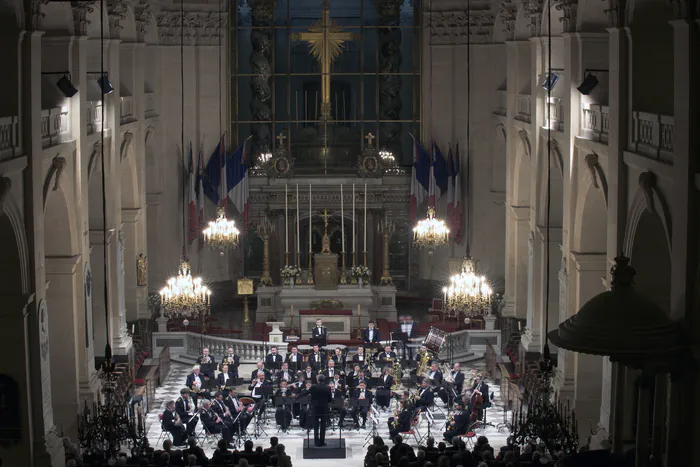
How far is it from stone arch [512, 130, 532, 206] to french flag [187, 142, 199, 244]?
9.14 m

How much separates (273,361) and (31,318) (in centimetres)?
861

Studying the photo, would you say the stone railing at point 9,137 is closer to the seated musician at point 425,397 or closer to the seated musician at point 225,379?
the seated musician at point 225,379

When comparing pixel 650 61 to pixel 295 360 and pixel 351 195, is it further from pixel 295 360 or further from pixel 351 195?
pixel 351 195

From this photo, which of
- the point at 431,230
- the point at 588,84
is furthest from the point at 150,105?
the point at 588,84

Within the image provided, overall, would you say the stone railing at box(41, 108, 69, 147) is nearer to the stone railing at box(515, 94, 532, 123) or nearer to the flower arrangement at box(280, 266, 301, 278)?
the flower arrangement at box(280, 266, 301, 278)

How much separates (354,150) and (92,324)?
13589 millimetres

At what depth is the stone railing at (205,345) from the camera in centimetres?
3228

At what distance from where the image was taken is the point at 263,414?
28.0m

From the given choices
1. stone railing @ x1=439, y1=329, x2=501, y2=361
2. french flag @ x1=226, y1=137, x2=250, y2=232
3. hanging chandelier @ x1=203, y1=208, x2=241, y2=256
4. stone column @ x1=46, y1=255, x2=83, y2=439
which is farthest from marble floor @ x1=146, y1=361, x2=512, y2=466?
french flag @ x1=226, y1=137, x2=250, y2=232

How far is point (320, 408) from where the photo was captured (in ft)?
83.8

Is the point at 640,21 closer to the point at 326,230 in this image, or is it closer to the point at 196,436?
the point at 196,436

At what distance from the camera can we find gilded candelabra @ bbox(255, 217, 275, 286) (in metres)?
35.6

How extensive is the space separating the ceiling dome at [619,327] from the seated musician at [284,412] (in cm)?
1339

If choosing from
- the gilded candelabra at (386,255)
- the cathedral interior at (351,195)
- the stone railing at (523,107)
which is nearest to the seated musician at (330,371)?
the cathedral interior at (351,195)
